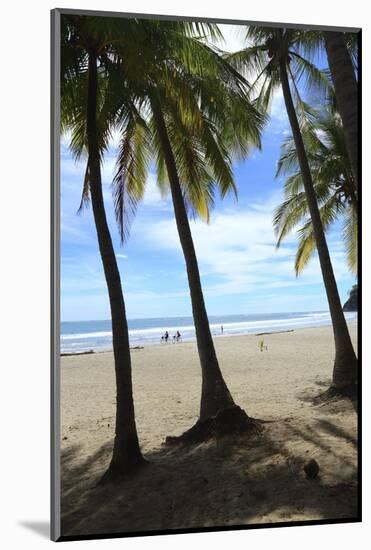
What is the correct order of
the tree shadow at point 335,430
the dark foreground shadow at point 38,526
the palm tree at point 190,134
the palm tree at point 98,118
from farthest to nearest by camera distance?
1. the tree shadow at point 335,430
2. the palm tree at point 190,134
3. the palm tree at point 98,118
4. the dark foreground shadow at point 38,526

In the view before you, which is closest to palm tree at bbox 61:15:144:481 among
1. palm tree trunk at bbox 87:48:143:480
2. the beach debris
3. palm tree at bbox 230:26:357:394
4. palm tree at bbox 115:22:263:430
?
palm tree trunk at bbox 87:48:143:480

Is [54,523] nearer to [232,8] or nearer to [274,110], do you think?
[274,110]

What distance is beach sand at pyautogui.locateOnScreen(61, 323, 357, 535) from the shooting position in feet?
10.9

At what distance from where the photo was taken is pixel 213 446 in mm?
3555

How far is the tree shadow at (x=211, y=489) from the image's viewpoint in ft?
10.7

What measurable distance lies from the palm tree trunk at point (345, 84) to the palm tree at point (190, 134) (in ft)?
1.92

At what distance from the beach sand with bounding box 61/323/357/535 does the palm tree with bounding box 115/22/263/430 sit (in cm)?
19

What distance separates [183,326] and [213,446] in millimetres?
759

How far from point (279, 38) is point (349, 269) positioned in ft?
5.16

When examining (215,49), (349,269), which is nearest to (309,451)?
(349,269)

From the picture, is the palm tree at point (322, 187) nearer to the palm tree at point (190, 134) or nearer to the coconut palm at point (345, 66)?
the coconut palm at point (345, 66)

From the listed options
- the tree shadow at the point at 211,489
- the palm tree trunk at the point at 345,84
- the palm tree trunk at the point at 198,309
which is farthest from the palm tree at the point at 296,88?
the palm tree trunk at the point at 198,309

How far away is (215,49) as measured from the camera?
365 cm

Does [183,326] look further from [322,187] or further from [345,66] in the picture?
[345,66]
